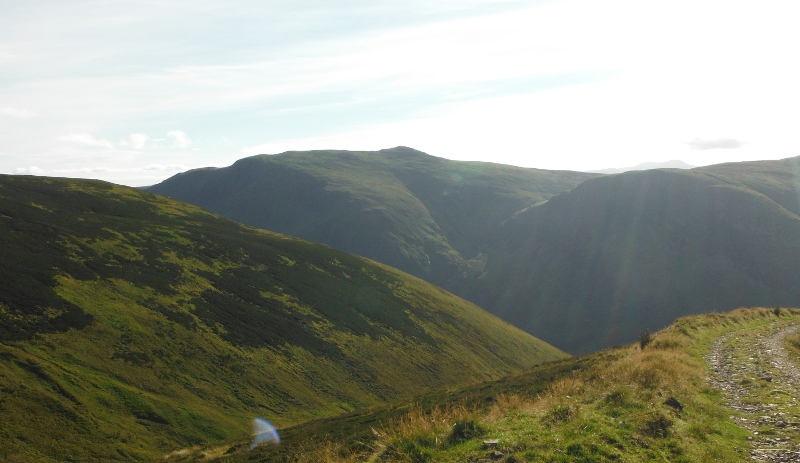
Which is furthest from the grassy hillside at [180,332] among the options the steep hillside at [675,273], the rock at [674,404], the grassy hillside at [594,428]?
the steep hillside at [675,273]

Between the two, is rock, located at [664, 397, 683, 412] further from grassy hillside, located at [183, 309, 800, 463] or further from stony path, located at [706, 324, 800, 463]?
stony path, located at [706, 324, 800, 463]

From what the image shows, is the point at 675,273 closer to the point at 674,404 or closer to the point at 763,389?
the point at 763,389

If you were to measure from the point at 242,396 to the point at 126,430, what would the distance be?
13989 mm

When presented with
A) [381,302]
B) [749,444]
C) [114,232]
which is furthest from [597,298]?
[749,444]

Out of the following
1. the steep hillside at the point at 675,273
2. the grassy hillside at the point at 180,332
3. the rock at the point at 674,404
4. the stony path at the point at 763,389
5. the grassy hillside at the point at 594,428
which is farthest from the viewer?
the steep hillside at the point at 675,273

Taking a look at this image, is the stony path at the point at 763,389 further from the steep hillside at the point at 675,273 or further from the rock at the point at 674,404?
the steep hillside at the point at 675,273

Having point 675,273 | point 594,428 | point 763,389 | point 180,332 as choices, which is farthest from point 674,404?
point 675,273

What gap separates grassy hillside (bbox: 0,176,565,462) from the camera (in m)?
38.4

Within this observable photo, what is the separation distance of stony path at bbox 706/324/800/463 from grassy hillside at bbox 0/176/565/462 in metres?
35.4

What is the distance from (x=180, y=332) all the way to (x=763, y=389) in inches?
2041

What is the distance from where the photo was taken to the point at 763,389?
18438mm

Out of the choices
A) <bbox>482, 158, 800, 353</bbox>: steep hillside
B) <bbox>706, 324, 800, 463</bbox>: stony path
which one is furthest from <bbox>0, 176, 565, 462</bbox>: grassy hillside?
<bbox>482, 158, 800, 353</bbox>: steep hillside

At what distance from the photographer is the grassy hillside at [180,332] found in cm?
3838

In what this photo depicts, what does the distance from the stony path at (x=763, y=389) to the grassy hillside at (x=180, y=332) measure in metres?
35.4
